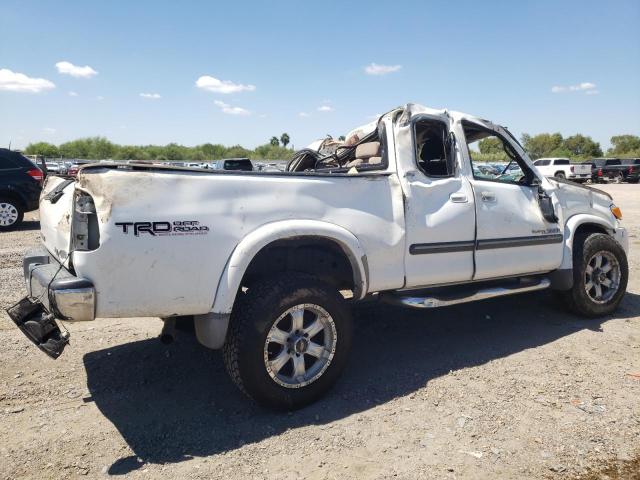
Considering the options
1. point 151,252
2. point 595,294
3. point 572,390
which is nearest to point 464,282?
point 572,390

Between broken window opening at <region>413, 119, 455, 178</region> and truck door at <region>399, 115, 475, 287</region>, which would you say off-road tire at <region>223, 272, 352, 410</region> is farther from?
broken window opening at <region>413, 119, 455, 178</region>

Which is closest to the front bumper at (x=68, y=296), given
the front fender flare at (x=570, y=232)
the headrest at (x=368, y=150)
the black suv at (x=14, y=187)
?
the headrest at (x=368, y=150)

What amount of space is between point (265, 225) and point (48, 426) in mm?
1810

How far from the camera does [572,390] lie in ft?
11.6

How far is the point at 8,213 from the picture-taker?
10.4m

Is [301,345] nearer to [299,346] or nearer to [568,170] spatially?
[299,346]

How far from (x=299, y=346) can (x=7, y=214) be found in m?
9.70

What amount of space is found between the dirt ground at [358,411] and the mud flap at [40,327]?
1.94 feet

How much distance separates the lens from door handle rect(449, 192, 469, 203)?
3.91m

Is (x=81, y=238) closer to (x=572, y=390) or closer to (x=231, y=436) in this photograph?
(x=231, y=436)

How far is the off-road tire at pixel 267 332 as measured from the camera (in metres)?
3.01

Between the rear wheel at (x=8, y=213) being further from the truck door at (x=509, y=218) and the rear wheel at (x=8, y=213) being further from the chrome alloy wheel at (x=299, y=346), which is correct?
the truck door at (x=509, y=218)

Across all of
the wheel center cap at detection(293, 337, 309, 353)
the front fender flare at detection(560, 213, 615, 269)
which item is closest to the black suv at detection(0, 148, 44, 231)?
the wheel center cap at detection(293, 337, 309, 353)

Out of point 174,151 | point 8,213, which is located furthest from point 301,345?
point 174,151
